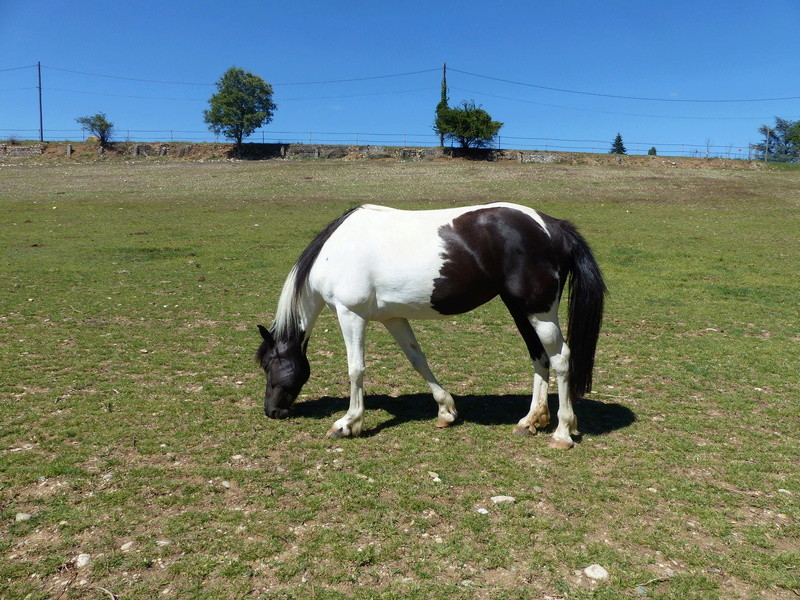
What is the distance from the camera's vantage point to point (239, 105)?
57.1 meters

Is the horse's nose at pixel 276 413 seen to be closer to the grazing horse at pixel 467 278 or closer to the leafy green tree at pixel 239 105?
the grazing horse at pixel 467 278

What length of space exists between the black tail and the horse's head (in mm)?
2646

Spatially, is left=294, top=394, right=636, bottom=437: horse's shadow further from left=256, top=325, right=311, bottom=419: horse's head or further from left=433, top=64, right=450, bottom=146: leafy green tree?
left=433, top=64, right=450, bottom=146: leafy green tree

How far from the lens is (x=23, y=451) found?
4738 millimetres

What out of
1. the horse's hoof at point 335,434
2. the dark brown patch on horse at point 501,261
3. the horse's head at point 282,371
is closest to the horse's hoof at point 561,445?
the dark brown patch on horse at point 501,261

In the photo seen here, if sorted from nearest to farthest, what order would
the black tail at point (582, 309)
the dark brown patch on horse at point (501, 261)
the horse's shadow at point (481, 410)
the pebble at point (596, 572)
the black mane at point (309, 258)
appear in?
the pebble at point (596, 572)
the dark brown patch on horse at point (501, 261)
the black tail at point (582, 309)
the black mane at point (309, 258)
the horse's shadow at point (481, 410)

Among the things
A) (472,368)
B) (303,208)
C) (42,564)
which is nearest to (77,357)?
(42,564)

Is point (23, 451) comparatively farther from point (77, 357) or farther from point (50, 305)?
point (50, 305)

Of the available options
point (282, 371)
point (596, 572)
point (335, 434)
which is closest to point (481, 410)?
point (335, 434)

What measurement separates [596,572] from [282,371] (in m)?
3.43

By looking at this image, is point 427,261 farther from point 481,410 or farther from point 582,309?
point 481,410

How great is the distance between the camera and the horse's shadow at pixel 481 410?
565 centimetres

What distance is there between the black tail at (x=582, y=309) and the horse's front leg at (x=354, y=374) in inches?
77.4

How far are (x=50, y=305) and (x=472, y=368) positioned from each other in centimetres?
774
